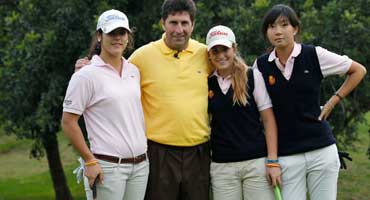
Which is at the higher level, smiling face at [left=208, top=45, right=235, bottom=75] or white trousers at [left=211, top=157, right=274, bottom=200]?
smiling face at [left=208, top=45, right=235, bottom=75]

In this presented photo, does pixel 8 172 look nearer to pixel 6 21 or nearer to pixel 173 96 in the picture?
pixel 6 21

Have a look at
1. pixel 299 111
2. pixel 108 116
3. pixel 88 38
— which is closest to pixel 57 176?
pixel 88 38

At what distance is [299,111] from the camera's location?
16.1 feet

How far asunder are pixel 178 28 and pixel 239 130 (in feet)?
2.93

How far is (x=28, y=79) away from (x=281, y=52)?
451cm

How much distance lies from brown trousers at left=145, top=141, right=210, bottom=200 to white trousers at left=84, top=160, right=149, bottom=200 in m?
0.22

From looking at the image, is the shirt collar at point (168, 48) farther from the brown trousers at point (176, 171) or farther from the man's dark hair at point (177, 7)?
the brown trousers at point (176, 171)

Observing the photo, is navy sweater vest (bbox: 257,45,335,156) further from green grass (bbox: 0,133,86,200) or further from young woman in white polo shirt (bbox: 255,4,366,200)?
green grass (bbox: 0,133,86,200)

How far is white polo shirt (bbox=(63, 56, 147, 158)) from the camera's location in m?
4.65

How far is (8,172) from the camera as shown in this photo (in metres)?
15.9

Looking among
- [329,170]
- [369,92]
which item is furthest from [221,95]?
[369,92]

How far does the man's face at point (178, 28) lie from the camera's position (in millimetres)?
5027

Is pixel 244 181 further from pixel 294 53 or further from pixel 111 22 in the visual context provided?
pixel 111 22

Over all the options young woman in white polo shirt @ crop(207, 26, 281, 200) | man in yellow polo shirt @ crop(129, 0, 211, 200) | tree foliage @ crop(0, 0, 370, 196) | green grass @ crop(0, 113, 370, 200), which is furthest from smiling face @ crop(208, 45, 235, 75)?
green grass @ crop(0, 113, 370, 200)
